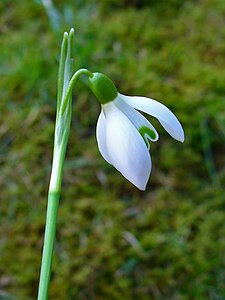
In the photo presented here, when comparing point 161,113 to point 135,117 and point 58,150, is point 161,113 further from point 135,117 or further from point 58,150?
point 58,150

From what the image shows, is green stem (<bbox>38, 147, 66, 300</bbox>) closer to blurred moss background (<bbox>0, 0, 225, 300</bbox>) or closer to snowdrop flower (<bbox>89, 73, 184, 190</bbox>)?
snowdrop flower (<bbox>89, 73, 184, 190</bbox>)

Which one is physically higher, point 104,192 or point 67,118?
point 67,118

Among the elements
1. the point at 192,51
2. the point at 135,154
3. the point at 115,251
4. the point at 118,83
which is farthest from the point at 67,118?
the point at 192,51

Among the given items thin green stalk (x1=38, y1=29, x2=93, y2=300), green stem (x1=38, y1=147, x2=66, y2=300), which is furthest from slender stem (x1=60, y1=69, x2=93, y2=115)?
green stem (x1=38, y1=147, x2=66, y2=300)

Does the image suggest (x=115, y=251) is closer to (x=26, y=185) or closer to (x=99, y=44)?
(x=26, y=185)

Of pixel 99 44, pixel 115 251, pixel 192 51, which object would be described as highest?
pixel 99 44

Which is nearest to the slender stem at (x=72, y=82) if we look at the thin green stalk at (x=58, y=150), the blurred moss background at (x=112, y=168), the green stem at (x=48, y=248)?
the thin green stalk at (x=58, y=150)
